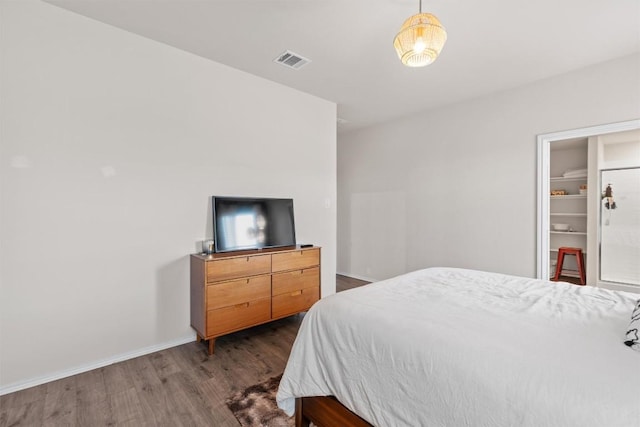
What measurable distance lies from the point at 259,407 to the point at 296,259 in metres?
1.54

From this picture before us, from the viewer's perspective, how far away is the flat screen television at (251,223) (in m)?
2.97

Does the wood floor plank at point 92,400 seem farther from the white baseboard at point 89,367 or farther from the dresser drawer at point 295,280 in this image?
the dresser drawer at point 295,280

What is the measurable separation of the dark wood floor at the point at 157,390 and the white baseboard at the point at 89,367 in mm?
45

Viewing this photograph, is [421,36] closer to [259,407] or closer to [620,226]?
[259,407]

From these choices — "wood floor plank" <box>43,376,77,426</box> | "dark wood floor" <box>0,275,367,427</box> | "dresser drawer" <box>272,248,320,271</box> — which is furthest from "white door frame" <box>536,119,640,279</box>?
"wood floor plank" <box>43,376,77,426</box>

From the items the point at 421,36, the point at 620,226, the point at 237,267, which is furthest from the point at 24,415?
the point at 620,226

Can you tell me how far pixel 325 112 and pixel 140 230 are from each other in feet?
8.92

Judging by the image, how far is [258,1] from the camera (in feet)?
7.05

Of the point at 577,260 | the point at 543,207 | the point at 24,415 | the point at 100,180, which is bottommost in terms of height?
the point at 24,415

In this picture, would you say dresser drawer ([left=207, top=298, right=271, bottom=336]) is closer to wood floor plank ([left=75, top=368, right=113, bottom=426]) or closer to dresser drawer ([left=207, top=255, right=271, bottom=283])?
dresser drawer ([left=207, top=255, right=271, bottom=283])

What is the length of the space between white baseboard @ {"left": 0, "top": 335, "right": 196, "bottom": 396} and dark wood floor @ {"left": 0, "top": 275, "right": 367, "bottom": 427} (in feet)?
0.15

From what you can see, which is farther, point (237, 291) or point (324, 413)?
point (237, 291)

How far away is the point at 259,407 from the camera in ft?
6.19

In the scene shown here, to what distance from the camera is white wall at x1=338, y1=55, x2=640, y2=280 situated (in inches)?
123
